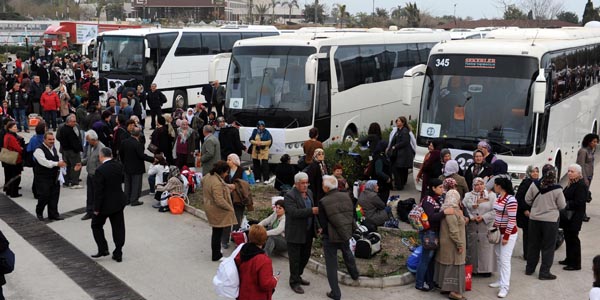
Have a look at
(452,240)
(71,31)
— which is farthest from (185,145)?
(71,31)

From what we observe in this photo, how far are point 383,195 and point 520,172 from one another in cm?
Answer: 264

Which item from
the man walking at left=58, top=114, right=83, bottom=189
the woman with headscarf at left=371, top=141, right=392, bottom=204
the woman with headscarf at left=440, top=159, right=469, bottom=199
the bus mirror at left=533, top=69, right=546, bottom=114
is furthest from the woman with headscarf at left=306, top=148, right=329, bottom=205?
the man walking at left=58, top=114, right=83, bottom=189

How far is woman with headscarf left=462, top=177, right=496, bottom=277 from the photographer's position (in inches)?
384

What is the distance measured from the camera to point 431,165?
12906 millimetres

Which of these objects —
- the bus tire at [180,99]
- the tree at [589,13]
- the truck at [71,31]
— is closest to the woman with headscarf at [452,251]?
the bus tire at [180,99]

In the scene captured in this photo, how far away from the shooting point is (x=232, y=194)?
36.2ft

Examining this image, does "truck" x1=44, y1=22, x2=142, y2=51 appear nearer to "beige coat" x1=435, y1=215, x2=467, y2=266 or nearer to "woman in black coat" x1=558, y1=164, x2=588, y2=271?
"woman in black coat" x1=558, y1=164, x2=588, y2=271

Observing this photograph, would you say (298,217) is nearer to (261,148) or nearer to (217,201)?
(217,201)

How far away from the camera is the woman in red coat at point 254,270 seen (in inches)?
275

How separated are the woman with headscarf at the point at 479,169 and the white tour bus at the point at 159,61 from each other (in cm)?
1671

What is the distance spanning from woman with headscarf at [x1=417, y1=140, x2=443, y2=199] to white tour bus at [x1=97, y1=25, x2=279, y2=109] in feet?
50.8

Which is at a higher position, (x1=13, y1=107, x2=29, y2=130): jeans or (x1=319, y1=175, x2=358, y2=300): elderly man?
(x1=319, y1=175, x2=358, y2=300): elderly man

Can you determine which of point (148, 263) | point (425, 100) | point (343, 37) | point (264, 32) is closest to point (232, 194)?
point (148, 263)

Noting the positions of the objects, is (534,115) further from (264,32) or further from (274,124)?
(264,32)
